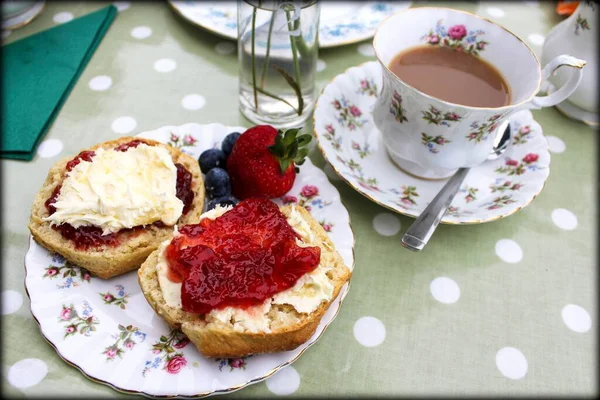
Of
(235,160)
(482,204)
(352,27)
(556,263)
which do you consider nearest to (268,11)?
(235,160)

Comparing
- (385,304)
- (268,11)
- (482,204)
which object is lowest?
(385,304)

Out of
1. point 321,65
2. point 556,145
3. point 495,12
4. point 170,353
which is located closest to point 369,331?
point 170,353

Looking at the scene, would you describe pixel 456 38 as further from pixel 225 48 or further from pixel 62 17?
pixel 62 17

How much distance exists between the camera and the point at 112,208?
137 cm

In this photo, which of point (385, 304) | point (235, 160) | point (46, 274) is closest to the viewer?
point (46, 274)

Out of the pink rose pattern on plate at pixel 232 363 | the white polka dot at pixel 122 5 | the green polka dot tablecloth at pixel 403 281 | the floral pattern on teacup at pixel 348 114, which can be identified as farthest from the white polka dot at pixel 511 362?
the white polka dot at pixel 122 5

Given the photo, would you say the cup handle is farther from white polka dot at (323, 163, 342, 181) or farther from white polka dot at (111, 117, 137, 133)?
white polka dot at (111, 117, 137, 133)

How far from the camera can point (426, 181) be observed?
69.5 inches

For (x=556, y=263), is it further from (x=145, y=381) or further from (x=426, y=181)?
(x=145, y=381)

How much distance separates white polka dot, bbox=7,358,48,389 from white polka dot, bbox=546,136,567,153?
195 centimetres

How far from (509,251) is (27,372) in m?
1.48

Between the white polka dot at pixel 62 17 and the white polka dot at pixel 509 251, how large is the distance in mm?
2104

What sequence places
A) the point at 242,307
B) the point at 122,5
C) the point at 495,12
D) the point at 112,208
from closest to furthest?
the point at 242,307, the point at 112,208, the point at 122,5, the point at 495,12

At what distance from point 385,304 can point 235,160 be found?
658 mm
